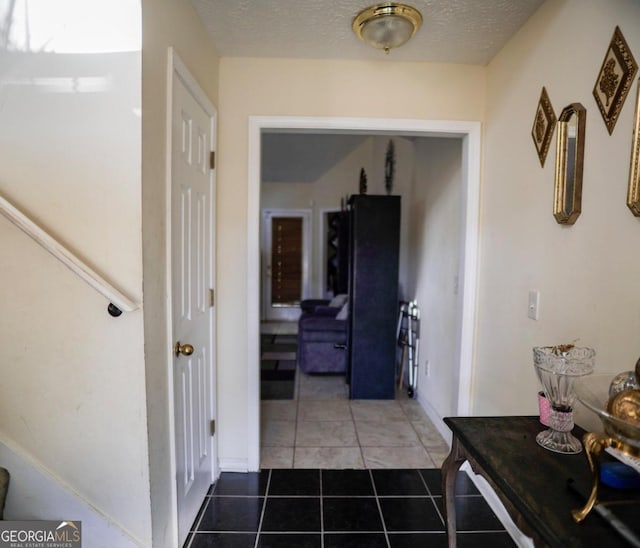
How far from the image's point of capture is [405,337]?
3.65 metres

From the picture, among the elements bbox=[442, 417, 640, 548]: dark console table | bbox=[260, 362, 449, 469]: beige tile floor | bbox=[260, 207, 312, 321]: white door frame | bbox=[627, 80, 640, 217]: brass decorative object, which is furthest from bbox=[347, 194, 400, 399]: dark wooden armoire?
bbox=[260, 207, 312, 321]: white door frame

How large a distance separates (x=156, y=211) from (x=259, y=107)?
3.59 feet

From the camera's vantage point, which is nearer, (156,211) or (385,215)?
(156,211)

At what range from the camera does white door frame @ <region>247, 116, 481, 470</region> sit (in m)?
2.13

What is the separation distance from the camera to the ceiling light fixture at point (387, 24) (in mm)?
1610

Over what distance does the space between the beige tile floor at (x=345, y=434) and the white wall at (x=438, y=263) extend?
0.84 feet

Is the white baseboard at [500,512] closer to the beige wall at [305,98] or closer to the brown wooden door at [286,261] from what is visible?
the beige wall at [305,98]

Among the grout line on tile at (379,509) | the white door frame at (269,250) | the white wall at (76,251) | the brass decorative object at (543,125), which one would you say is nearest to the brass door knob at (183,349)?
the white wall at (76,251)

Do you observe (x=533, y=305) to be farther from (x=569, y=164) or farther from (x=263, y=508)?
(x=263, y=508)

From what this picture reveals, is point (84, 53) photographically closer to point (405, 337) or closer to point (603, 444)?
point (603, 444)

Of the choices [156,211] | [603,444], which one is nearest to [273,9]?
[156,211]

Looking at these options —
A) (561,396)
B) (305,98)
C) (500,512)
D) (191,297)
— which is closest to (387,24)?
(305,98)

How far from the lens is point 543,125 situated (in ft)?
5.29

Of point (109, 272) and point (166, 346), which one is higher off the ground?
point (109, 272)
